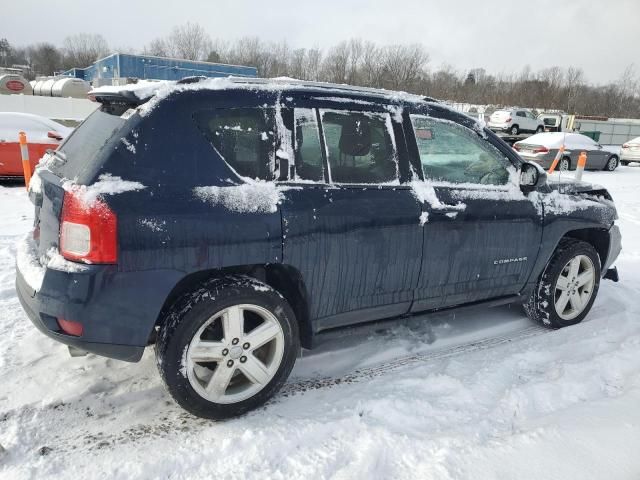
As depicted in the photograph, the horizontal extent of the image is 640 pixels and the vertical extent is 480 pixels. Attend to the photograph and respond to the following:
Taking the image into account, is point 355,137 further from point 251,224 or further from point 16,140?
point 16,140

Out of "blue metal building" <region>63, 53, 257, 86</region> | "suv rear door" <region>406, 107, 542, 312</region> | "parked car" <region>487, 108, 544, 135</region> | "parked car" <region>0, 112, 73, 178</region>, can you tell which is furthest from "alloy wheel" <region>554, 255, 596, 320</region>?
"blue metal building" <region>63, 53, 257, 86</region>

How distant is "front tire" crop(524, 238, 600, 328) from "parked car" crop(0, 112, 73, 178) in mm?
8903

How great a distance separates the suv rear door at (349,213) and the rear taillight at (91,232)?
0.88 m

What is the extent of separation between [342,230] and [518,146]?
15.4 metres

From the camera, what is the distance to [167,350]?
99.1 inches

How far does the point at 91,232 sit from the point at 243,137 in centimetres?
93

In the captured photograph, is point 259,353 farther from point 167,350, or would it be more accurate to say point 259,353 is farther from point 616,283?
point 616,283

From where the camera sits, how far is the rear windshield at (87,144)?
246cm

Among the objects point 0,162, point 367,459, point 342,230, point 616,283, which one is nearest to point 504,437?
point 367,459

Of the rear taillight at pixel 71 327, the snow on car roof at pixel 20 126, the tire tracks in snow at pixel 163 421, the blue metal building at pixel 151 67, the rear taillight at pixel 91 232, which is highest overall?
the blue metal building at pixel 151 67

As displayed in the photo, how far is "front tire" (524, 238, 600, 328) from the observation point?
4062 millimetres

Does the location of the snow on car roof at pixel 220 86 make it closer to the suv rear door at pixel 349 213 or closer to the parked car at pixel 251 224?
the parked car at pixel 251 224

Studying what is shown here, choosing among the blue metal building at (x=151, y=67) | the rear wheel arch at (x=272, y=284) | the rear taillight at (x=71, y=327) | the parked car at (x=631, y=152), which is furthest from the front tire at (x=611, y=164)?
the blue metal building at (x=151, y=67)

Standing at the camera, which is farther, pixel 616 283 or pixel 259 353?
pixel 616 283
